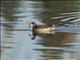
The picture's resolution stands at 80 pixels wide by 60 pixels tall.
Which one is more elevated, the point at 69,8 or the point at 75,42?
the point at 69,8

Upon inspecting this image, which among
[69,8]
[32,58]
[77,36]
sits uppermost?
[69,8]

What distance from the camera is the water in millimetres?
1780

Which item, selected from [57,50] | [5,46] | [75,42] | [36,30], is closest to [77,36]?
[75,42]

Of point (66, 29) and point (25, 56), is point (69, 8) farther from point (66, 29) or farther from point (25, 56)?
point (25, 56)

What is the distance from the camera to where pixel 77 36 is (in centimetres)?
180

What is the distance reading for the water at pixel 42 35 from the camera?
1780mm

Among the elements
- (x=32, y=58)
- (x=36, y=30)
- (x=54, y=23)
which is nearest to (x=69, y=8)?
(x=54, y=23)

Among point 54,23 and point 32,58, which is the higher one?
point 54,23

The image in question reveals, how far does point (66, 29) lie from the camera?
71.4 inches

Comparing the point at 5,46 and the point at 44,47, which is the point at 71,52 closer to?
the point at 44,47

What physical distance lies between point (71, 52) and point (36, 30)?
0.27 m

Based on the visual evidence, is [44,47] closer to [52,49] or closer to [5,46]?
[52,49]

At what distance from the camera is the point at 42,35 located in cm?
182

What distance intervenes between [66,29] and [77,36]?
8cm
